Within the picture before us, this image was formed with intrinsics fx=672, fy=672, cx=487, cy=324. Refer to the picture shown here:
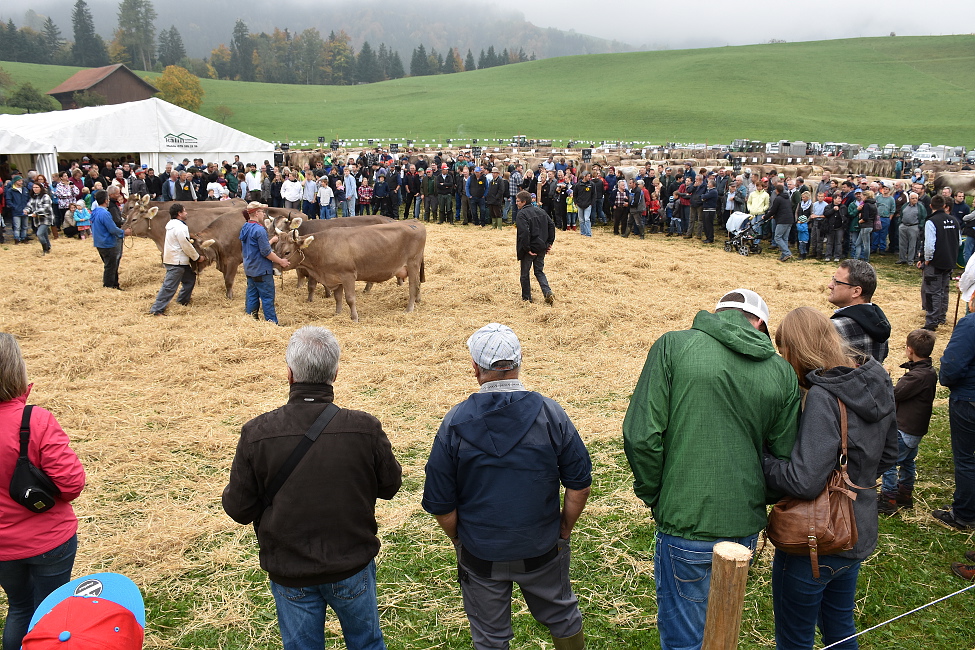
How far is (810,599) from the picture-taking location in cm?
318

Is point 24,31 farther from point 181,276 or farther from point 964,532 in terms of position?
point 964,532

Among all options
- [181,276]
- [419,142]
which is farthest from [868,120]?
[181,276]

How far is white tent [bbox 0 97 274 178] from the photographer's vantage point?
1975cm

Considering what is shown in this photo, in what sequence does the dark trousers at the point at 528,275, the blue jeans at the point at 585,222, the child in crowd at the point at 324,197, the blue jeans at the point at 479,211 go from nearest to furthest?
the dark trousers at the point at 528,275
the blue jeans at the point at 585,222
the child in crowd at the point at 324,197
the blue jeans at the point at 479,211

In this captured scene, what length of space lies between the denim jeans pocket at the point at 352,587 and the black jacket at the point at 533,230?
8431 mm

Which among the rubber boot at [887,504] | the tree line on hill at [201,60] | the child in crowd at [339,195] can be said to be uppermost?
the tree line on hill at [201,60]

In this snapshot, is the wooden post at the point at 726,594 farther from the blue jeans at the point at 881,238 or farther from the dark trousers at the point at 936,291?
the blue jeans at the point at 881,238

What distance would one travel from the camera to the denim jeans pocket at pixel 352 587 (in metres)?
3.02

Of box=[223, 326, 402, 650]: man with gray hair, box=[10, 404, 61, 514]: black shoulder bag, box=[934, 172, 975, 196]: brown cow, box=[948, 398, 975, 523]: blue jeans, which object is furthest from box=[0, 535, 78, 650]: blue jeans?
box=[934, 172, 975, 196]: brown cow

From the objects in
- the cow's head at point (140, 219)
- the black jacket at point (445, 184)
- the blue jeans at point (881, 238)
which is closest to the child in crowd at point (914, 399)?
the blue jeans at point (881, 238)

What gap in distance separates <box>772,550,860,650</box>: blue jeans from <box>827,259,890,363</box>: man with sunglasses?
1787 mm

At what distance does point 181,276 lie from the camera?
1072 centimetres

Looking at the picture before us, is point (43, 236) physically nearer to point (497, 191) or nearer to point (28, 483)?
point (497, 191)

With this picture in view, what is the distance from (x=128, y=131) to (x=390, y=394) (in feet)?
66.3
